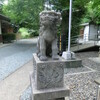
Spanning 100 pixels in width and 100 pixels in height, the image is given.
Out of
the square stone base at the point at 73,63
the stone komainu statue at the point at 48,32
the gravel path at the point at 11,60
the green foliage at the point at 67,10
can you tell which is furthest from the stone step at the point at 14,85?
the green foliage at the point at 67,10

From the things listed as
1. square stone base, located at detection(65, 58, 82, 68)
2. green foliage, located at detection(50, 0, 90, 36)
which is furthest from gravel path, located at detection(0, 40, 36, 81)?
green foliage, located at detection(50, 0, 90, 36)

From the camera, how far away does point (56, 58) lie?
212cm

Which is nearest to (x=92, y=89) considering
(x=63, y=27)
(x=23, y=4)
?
(x=63, y=27)

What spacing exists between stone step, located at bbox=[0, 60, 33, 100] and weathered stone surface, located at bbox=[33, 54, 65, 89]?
126cm

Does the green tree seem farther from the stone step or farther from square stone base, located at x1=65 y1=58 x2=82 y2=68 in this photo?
the stone step

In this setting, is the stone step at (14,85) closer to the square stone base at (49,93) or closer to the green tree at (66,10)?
the square stone base at (49,93)

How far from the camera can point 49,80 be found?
2082mm

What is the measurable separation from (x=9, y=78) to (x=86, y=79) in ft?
8.35

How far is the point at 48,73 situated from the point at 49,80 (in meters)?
0.12

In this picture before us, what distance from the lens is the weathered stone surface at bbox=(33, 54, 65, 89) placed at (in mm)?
2023

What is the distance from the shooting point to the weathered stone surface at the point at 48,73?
2023 mm

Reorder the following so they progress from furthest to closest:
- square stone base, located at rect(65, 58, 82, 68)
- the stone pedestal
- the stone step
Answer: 1. square stone base, located at rect(65, 58, 82, 68)
2. the stone step
3. the stone pedestal

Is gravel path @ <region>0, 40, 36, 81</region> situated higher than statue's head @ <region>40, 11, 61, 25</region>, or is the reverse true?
statue's head @ <region>40, 11, 61, 25</region>

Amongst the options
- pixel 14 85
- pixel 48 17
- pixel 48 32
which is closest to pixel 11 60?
pixel 14 85
